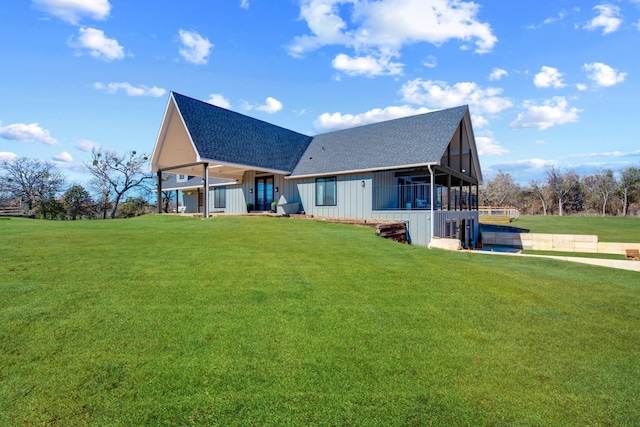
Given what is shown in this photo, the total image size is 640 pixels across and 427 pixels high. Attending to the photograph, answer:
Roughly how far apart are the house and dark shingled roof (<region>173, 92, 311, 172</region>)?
70 mm

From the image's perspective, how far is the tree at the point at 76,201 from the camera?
27.7 m

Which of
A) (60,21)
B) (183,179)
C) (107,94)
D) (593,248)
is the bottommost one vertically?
(593,248)

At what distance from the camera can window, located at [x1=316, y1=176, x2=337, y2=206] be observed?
17.9 metres

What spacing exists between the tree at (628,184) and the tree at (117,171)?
53.4 m

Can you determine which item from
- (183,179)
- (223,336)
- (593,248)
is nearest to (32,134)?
(183,179)

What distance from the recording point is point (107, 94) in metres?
16.2

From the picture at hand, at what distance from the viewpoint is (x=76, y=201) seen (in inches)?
1115

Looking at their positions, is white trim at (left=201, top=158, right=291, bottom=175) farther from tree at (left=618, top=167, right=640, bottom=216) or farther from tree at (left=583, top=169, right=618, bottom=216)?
tree at (left=583, top=169, right=618, bottom=216)

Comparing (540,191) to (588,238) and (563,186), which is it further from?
(588,238)

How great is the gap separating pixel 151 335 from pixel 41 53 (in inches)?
566

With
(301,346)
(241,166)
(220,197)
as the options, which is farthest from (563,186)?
(301,346)

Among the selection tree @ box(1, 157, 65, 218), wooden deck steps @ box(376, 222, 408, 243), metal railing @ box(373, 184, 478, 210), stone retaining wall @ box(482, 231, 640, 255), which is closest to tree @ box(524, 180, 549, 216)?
stone retaining wall @ box(482, 231, 640, 255)

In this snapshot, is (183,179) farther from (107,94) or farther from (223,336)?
(223,336)

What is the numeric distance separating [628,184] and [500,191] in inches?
522
